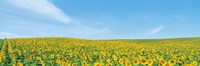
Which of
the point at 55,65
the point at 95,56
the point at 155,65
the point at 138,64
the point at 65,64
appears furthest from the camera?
the point at 95,56

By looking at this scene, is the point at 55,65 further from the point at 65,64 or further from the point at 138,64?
the point at 138,64

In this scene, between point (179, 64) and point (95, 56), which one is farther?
point (95, 56)

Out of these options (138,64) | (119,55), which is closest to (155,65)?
(138,64)

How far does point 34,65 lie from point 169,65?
660 cm

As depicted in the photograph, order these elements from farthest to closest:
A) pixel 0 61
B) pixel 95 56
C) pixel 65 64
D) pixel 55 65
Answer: pixel 95 56, pixel 0 61, pixel 55 65, pixel 65 64

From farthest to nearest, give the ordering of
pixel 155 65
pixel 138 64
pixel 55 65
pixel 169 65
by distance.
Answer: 1. pixel 55 65
2. pixel 155 65
3. pixel 138 64
4. pixel 169 65

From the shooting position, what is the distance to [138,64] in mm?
8688

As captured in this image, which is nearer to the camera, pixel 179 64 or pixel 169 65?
pixel 169 65

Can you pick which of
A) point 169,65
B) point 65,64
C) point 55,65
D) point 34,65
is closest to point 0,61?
point 34,65

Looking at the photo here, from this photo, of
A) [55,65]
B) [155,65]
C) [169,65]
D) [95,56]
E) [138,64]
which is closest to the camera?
[169,65]

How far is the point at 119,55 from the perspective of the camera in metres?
18.2

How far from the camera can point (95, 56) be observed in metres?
17.4

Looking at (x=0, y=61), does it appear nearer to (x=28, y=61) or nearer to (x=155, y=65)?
(x=28, y=61)

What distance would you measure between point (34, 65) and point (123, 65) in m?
5.30
